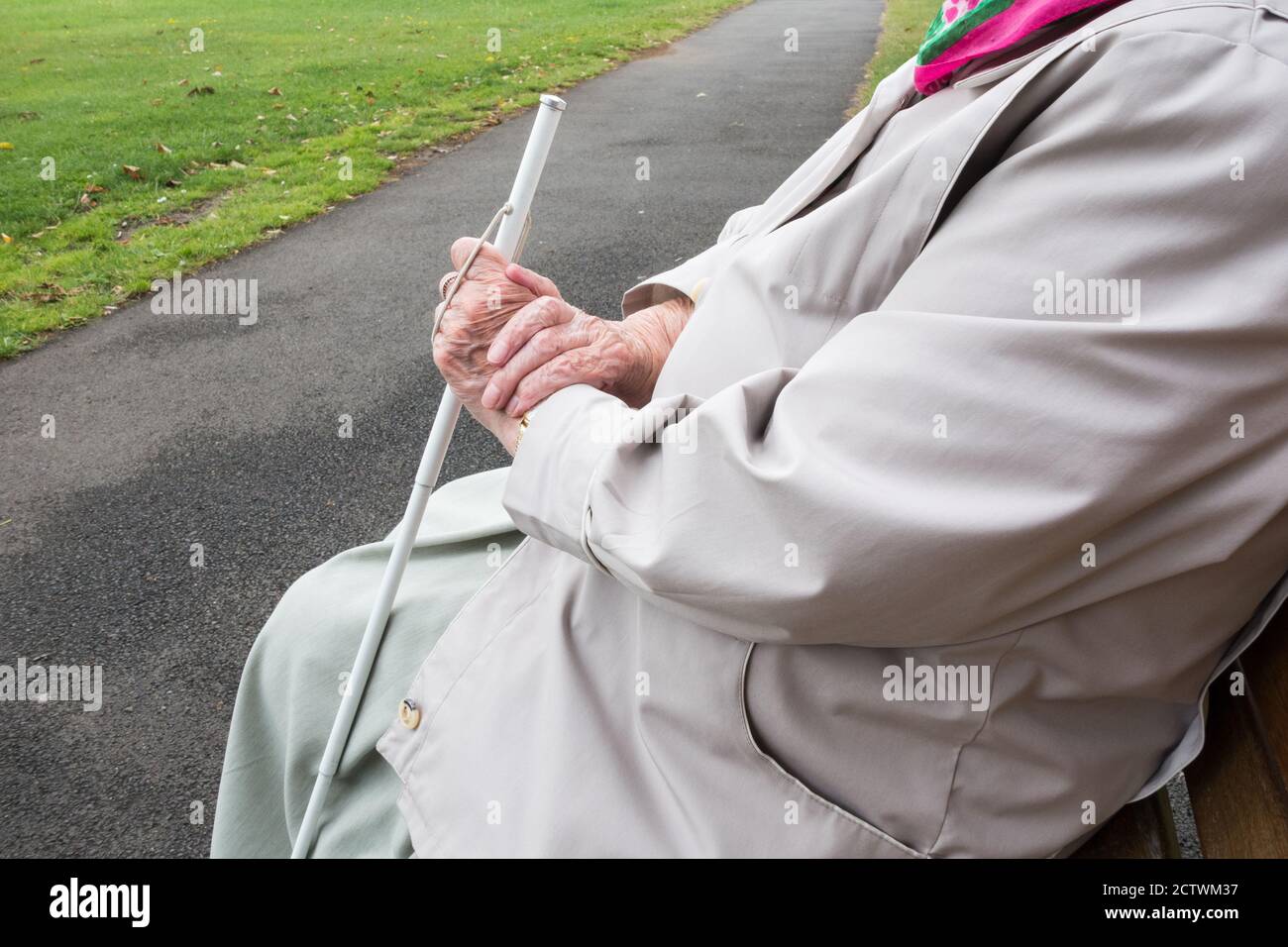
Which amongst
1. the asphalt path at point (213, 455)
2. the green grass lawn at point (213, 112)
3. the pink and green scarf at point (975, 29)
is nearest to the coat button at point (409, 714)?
the pink and green scarf at point (975, 29)

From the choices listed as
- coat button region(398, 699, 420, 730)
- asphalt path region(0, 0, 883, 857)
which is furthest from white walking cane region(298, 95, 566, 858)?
asphalt path region(0, 0, 883, 857)

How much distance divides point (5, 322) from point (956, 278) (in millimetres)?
5152

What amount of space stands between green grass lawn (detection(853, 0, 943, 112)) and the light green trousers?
8.42m

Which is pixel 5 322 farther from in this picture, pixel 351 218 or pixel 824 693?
pixel 824 693

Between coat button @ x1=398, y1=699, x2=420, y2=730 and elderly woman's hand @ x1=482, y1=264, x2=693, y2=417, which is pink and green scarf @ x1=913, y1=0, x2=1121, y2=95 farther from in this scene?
coat button @ x1=398, y1=699, x2=420, y2=730

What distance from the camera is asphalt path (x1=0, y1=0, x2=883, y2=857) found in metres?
2.65

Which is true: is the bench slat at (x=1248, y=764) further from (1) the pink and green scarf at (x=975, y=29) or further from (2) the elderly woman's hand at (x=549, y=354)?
(2) the elderly woman's hand at (x=549, y=354)

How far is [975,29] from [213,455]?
3395 millimetres

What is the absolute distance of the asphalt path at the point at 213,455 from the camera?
104 inches

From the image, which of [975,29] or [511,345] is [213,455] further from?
[975,29]

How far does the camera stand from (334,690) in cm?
167

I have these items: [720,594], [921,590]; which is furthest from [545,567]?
[921,590]

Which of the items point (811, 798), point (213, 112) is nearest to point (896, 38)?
point (213, 112)

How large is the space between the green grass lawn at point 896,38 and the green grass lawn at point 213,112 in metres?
3.06
